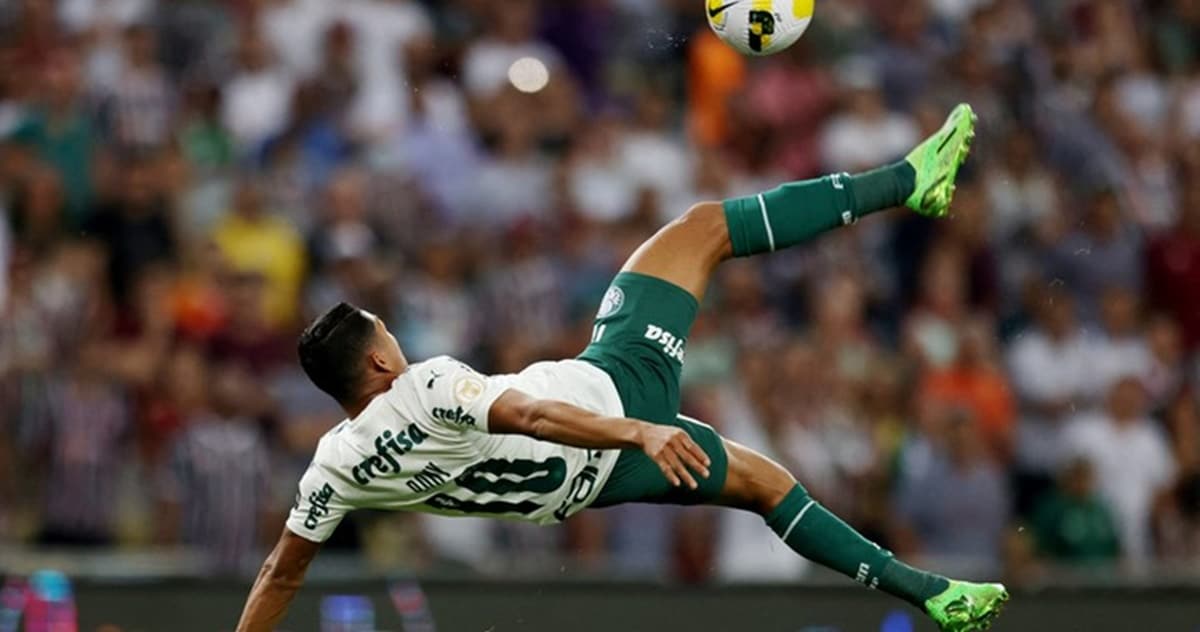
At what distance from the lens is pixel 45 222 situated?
1340 centimetres

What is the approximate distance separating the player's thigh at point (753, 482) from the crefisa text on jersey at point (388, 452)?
1.25 meters

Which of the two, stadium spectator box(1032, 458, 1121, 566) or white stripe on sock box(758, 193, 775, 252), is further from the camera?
stadium spectator box(1032, 458, 1121, 566)

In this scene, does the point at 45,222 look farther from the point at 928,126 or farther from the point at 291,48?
the point at 928,126

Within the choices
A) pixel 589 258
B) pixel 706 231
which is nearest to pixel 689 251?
pixel 706 231

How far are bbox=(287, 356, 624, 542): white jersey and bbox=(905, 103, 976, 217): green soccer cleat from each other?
1.57m

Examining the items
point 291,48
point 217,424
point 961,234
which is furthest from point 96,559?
point 961,234

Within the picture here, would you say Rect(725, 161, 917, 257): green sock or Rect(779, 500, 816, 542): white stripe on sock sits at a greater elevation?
Rect(725, 161, 917, 257): green sock

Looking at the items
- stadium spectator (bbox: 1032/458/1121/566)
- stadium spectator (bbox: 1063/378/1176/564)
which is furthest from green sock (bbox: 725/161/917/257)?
stadium spectator (bbox: 1063/378/1176/564)

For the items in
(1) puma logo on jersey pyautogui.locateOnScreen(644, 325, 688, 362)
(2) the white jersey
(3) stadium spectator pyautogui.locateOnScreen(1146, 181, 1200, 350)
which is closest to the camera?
(2) the white jersey

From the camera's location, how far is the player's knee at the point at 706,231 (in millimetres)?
9000

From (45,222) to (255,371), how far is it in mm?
1555

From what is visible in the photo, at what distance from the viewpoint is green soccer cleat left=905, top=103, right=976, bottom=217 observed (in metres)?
9.24

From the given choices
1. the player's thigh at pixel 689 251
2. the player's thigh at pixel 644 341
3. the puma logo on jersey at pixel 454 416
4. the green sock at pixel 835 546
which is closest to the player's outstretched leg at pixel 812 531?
the green sock at pixel 835 546

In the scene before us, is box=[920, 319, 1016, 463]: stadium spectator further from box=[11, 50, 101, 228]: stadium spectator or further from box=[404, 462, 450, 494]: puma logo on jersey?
box=[404, 462, 450, 494]: puma logo on jersey
